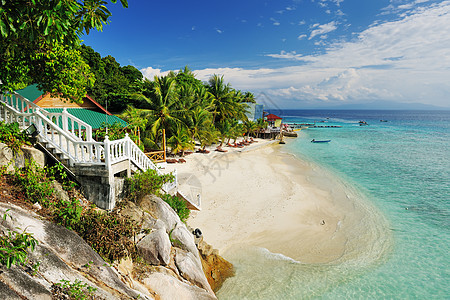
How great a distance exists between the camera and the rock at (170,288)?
21.9 ft

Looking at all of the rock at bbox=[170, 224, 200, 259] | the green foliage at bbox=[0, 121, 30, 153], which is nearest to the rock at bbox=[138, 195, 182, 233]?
the rock at bbox=[170, 224, 200, 259]

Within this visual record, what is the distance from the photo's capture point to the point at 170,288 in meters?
6.85

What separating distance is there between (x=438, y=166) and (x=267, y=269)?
33.2m

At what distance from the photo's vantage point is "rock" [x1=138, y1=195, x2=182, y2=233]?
355 inches

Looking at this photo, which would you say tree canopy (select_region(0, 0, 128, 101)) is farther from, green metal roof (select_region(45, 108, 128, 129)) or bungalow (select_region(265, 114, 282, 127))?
bungalow (select_region(265, 114, 282, 127))

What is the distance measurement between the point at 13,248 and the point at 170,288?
417cm

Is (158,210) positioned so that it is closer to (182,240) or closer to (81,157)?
(182,240)

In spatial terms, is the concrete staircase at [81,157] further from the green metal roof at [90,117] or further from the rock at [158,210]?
the green metal roof at [90,117]

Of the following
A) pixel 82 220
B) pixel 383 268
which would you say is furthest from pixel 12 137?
pixel 383 268

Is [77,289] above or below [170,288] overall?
above

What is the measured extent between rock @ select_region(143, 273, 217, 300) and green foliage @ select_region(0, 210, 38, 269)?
3.37 m

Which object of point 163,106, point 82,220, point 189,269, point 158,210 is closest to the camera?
point 82,220

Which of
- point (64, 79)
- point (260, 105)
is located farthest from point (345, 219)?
point (260, 105)

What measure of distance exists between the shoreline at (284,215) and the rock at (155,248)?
3.92m
